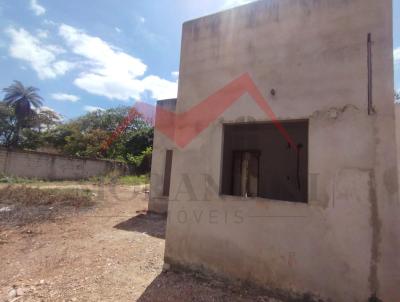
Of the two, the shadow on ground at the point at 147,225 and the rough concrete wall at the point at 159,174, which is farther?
the rough concrete wall at the point at 159,174

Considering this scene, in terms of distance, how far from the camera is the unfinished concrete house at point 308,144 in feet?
9.49

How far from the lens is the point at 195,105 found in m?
4.30

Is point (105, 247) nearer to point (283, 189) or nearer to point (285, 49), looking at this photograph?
point (283, 189)

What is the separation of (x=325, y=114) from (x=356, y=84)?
49cm

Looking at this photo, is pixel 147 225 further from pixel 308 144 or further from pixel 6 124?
pixel 6 124

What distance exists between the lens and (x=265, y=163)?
6.45 m

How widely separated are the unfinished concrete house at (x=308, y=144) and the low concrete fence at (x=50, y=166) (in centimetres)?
1692

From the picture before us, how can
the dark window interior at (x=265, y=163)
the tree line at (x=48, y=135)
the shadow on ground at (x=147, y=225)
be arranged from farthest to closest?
the tree line at (x=48, y=135) < the shadow on ground at (x=147, y=225) < the dark window interior at (x=265, y=163)

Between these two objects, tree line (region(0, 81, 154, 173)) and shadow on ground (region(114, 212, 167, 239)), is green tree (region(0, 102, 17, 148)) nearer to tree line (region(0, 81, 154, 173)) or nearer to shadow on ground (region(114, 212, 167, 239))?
tree line (region(0, 81, 154, 173))

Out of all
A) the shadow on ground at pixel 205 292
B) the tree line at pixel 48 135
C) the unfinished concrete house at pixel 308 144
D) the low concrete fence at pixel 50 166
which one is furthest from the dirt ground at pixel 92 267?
the tree line at pixel 48 135

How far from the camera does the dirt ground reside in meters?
3.45

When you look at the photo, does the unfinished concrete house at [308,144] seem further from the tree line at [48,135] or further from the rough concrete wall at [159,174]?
the tree line at [48,135]

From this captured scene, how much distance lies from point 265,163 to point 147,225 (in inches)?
148

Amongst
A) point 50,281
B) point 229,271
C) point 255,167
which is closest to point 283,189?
point 255,167
